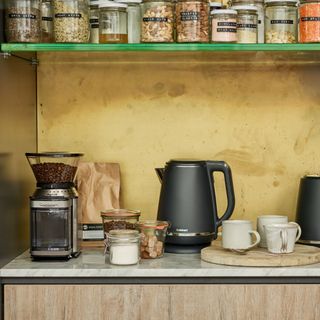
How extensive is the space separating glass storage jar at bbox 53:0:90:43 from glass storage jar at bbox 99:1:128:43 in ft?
0.21

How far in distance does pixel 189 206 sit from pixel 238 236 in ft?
0.65

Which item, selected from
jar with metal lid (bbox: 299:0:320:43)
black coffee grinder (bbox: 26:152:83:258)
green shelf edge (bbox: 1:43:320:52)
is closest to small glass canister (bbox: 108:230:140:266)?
black coffee grinder (bbox: 26:152:83:258)

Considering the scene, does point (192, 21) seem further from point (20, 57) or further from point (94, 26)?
point (20, 57)

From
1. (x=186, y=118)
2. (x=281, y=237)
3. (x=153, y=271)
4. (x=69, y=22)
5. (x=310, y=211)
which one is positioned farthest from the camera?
(x=186, y=118)

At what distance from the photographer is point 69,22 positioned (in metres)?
2.45

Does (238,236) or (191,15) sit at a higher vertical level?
(191,15)

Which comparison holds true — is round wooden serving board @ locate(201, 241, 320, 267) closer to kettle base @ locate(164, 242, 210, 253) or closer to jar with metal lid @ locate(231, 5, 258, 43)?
kettle base @ locate(164, 242, 210, 253)

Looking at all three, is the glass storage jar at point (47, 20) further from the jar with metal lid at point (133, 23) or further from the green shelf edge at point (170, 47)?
the jar with metal lid at point (133, 23)

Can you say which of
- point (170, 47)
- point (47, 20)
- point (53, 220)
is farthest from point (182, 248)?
point (47, 20)

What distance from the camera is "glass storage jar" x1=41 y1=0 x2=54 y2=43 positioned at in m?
2.50

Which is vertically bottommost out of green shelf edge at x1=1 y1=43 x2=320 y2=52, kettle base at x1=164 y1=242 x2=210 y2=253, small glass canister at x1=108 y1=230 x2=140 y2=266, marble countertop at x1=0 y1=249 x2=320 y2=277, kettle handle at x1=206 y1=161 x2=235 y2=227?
marble countertop at x1=0 y1=249 x2=320 y2=277

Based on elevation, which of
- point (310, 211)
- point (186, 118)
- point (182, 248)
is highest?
point (186, 118)

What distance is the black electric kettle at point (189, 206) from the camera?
247 cm

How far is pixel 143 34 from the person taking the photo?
2.44 metres
